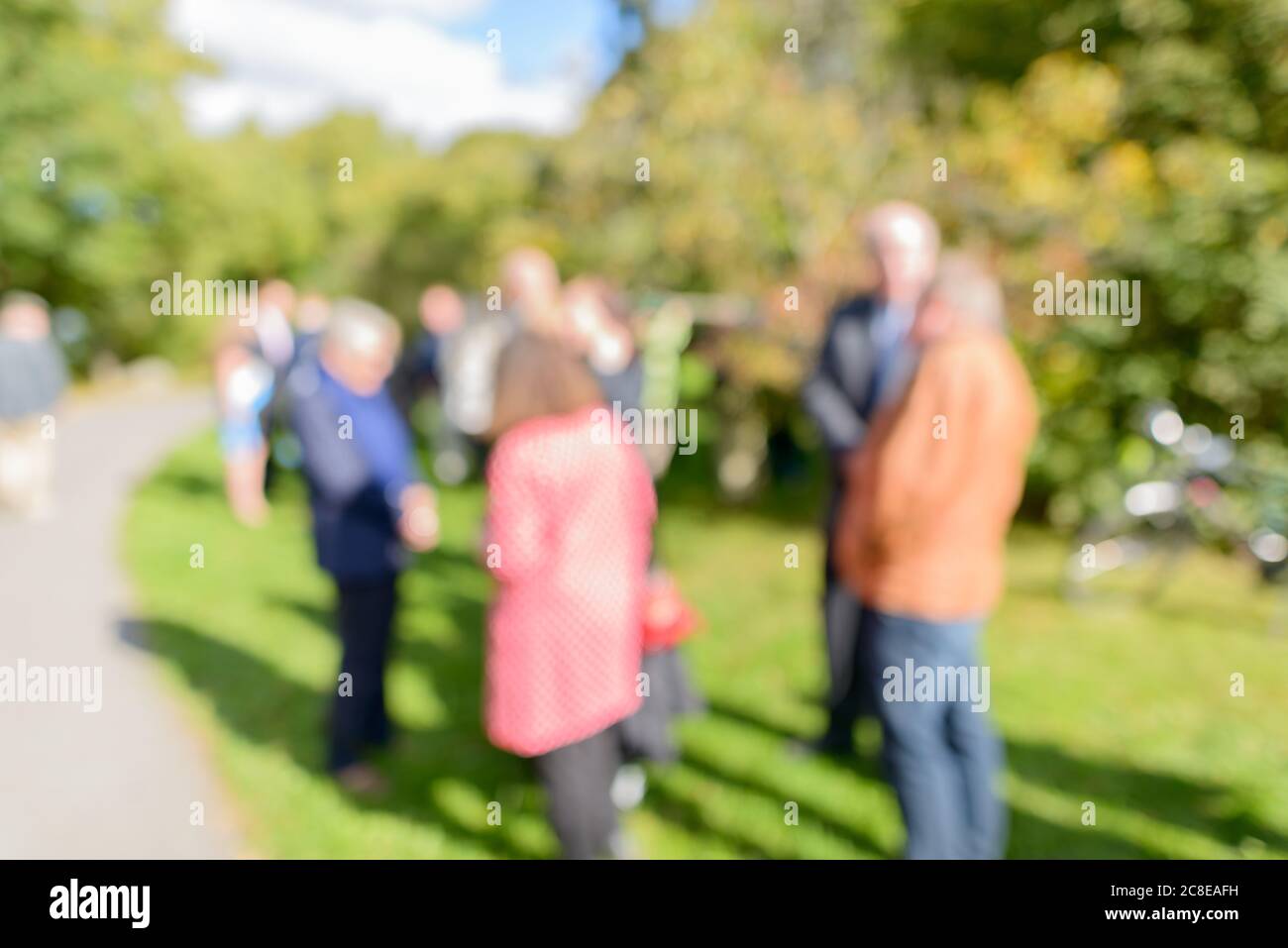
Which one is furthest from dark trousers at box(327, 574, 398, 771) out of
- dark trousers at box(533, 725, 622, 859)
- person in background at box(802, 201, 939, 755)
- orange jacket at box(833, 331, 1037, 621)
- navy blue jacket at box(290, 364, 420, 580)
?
A: orange jacket at box(833, 331, 1037, 621)

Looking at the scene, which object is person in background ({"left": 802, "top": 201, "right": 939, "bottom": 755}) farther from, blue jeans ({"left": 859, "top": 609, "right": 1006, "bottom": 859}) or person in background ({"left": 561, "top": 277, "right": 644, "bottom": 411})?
person in background ({"left": 561, "top": 277, "right": 644, "bottom": 411})

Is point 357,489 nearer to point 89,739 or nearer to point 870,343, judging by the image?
point 89,739

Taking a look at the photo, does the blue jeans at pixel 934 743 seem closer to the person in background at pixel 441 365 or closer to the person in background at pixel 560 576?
the person in background at pixel 560 576

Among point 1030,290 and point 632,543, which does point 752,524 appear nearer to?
point 1030,290

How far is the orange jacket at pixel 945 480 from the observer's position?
271 centimetres

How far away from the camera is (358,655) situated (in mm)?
4133

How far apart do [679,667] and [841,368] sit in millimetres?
1471

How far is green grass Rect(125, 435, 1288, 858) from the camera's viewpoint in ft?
12.2

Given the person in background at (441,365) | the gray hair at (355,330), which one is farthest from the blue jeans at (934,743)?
the person in background at (441,365)

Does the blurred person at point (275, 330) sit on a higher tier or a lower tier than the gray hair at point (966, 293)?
higher

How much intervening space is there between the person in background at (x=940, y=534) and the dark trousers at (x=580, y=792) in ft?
3.01

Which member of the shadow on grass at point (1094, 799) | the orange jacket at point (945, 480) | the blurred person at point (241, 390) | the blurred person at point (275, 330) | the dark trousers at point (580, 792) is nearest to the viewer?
the orange jacket at point (945, 480)

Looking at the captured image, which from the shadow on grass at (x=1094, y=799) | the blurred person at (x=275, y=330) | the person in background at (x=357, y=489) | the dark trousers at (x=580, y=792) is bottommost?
the shadow on grass at (x=1094, y=799)
